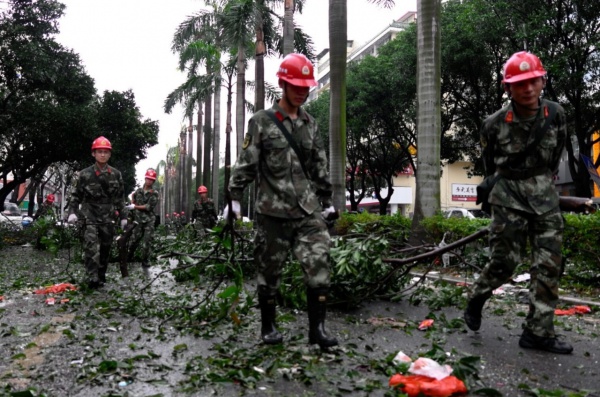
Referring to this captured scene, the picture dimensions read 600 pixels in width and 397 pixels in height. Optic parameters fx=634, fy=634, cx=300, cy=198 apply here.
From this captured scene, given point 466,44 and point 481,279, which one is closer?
point 481,279

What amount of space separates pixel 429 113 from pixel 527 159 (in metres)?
8.04

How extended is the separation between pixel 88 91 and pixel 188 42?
23.5 feet

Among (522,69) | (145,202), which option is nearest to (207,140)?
(145,202)

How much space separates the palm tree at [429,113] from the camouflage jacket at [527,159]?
7792 mm

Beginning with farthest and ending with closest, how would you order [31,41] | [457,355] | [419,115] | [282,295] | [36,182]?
1. [36,182]
2. [31,41]
3. [419,115]
4. [282,295]
5. [457,355]

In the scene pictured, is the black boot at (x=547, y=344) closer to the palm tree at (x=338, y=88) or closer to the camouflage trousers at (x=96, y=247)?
the camouflage trousers at (x=96, y=247)

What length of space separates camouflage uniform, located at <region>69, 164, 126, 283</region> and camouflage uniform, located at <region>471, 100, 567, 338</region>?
6237mm

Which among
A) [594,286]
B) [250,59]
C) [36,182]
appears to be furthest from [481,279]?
[36,182]

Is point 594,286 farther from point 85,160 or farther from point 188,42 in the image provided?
point 188,42

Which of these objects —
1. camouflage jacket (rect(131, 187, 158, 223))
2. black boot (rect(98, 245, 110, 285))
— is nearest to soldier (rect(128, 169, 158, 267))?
camouflage jacket (rect(131, 187, 158, 223))

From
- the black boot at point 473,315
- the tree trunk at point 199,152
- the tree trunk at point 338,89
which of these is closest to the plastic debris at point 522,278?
the black boot at point 473,315

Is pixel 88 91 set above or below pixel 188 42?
below

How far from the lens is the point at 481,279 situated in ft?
16.6

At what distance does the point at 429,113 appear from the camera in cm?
Answer: 1265
